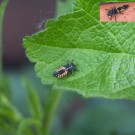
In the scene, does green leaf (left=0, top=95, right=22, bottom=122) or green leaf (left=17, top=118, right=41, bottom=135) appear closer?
green leaf (left=17, top=118, right=41, bottom=135)

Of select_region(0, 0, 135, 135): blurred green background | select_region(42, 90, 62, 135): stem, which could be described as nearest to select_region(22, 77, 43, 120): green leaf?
select_region(42, 90, 62, 135): stem

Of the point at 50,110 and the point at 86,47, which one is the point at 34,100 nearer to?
the point at 50,110

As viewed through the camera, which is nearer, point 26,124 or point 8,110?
point 26,124

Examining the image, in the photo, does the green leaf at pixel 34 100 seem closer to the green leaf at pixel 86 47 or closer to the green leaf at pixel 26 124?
the green leaf at pixel 26 124

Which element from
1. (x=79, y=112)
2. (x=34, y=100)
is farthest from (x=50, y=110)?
(x=79, y=112)

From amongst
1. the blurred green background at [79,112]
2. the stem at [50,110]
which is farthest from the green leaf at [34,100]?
the blurred green background at [79,112]

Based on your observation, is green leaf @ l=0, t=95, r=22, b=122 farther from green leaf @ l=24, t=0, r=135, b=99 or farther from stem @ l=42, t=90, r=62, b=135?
green leaf @ l=24, t=0, r=135, b=99

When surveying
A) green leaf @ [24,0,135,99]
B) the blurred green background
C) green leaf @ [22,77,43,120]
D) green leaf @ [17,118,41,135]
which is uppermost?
green leaf @ [24,0,135,99]

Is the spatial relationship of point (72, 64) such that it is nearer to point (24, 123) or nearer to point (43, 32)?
point (43, 32)

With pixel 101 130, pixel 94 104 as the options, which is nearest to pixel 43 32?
pixel 101 130
